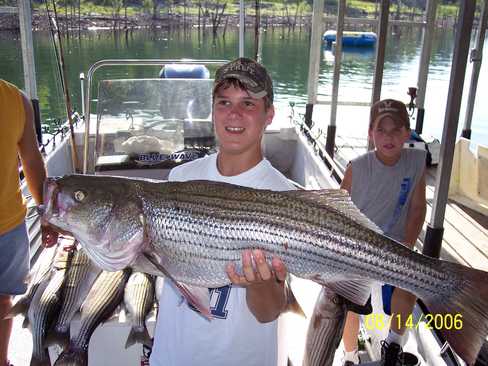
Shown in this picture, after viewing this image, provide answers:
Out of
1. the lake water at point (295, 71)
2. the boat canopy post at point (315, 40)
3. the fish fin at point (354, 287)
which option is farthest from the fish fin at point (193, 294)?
the boat canopy post at point (315, 40)

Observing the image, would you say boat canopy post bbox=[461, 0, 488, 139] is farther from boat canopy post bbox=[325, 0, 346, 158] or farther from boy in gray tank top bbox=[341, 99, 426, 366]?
boy in gray tank top bbox=[341, 99, 426, 366]

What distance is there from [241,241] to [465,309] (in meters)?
1.01

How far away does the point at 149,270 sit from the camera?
2.09 meters

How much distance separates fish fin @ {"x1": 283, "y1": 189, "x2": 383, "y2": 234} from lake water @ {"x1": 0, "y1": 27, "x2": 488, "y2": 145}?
514cm

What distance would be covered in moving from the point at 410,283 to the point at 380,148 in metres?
1.78

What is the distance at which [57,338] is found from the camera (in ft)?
10.1

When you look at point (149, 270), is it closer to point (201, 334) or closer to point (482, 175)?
point (201, 334)

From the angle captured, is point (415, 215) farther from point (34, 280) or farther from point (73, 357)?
point (34, 280)

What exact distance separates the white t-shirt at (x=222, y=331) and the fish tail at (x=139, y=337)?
0.71m

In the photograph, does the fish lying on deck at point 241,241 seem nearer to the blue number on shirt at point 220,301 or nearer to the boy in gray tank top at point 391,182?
the blue number on shirt at point 220,301

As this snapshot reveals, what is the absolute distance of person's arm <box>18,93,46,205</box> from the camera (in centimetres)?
314

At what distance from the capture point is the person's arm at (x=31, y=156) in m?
3.14

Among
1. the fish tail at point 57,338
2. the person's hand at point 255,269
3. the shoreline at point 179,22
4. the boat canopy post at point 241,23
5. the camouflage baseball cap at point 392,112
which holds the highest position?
the shoreline at point 179,22

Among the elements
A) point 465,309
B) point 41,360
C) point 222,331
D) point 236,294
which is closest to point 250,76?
point 236,294
